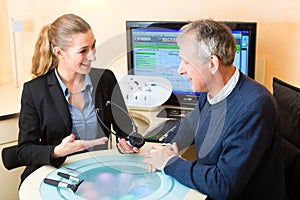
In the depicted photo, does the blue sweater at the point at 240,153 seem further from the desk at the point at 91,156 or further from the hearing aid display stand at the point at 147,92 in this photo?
the hearing aid display stand at the point at 147,92

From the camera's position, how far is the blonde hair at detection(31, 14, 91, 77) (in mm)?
1834

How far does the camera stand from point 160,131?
1.98m

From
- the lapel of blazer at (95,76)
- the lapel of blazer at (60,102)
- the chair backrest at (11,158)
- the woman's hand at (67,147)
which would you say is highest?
the lapel of blazer at (95,76)

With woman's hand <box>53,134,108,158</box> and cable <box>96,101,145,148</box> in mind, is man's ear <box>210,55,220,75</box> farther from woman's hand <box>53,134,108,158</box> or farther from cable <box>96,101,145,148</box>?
woman's hand <box>53,134,108,158</box>

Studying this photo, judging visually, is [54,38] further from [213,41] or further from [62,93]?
[213,41]

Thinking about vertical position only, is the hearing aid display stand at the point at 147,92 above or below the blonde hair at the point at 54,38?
below

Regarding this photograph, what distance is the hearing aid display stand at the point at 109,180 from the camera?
4.36 feet

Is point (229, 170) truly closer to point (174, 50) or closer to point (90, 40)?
point (90, 40)

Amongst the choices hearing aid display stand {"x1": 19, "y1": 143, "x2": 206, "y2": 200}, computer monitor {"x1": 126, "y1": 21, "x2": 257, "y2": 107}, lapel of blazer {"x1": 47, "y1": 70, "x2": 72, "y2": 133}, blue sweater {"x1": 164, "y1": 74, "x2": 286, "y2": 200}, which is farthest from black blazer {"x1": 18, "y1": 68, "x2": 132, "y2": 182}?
blue sweater {"x1": 164, "y1": 74, "x2": 286, "y2": 200}

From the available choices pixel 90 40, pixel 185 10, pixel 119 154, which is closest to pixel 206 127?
pixel 119 154

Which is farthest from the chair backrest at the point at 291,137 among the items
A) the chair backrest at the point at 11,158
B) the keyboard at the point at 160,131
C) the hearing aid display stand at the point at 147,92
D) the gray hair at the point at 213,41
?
the chair backrest at the point at 11,158

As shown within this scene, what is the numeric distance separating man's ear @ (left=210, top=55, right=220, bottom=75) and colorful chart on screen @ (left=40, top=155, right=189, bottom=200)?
1.33ft

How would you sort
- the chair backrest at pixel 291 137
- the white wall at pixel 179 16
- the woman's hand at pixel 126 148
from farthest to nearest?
the white wall at pixel 179 16 → the woman's hand at pixel 126 148 → the chair backrest at pixel 291 137

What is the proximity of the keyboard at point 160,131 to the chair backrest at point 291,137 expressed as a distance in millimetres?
562
